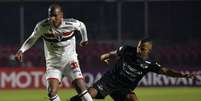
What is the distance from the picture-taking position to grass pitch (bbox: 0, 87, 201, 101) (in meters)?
18.5

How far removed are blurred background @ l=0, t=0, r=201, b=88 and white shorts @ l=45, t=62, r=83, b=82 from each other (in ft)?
39.5

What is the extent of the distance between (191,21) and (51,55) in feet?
46.1

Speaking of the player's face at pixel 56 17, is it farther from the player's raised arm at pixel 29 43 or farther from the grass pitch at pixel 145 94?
the grass pitch at pixel 145 94

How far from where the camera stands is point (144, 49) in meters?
11.1

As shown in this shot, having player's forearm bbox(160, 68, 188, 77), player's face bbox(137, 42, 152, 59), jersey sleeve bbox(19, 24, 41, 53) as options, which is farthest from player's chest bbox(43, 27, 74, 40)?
player's forearm bbox(160, 68, 188, 77)

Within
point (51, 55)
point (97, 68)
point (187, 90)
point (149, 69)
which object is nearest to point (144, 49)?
point (149, 69)

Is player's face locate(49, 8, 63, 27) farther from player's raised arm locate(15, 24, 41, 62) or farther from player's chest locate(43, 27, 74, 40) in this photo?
player's raised arm locate(15, 24, 41, 62)

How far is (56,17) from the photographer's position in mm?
11188

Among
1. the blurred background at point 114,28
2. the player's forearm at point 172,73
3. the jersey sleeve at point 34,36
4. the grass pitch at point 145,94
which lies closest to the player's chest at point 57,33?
the jersey sleeve at point 34,36

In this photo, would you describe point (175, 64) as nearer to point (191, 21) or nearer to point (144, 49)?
point (191, 21)

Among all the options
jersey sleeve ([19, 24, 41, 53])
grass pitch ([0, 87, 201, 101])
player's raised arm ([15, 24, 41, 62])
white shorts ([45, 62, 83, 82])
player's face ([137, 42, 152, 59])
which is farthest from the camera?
grass pitch ([0, 87, 201, 101])

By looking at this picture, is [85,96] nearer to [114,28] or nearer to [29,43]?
[29,43]

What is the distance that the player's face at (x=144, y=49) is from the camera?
433 inches

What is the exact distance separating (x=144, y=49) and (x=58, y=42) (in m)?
1.45
